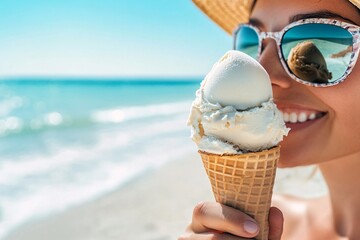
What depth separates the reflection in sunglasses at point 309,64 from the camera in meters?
1.85

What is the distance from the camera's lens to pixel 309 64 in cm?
188

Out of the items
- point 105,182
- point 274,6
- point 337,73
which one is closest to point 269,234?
point 337,73

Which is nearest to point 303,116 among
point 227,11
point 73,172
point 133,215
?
point 227,11

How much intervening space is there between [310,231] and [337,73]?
39.1 inches

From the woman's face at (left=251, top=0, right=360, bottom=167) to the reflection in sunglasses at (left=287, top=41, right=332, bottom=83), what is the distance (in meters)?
0.04

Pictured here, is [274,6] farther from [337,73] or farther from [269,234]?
[269,234]

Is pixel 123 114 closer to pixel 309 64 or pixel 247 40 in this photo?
pixel 247 40

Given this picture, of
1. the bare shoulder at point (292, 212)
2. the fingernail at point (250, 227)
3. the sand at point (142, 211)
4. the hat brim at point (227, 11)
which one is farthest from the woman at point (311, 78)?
the sand at point (142, 211)

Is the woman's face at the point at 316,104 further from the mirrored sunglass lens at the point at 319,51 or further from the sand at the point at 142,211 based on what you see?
the sand at the point at 142,211

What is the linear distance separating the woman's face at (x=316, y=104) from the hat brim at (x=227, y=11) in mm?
423

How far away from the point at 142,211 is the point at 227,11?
10.5 feet

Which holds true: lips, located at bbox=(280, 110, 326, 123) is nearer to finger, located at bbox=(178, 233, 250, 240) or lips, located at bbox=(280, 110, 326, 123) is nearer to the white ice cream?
the white ice cream

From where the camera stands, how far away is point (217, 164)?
154 centimetres

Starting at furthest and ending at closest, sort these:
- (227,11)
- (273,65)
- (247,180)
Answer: (227,11)
(273,65)
(247,180)
